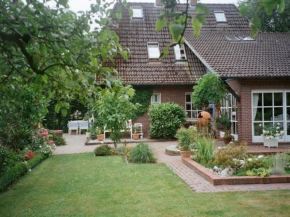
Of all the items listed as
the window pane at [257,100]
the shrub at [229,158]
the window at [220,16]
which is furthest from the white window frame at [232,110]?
the window at [220,16]

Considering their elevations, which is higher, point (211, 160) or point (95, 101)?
point (95, 101)

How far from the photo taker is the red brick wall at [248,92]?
47.9ft

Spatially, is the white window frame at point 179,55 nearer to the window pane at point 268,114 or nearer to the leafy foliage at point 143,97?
the leafy foliage at point 143,97

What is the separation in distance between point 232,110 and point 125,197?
402 inches

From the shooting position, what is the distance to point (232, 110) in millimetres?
16141

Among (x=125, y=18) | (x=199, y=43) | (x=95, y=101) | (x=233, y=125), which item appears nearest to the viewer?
(x=95, y=101)

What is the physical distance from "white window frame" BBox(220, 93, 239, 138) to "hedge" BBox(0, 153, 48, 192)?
8578 millimetres

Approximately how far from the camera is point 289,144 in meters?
14.5

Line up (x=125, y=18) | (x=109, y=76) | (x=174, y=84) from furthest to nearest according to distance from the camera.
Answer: (x=125, y=18), (x=174, y=84), (x=109, y=76)

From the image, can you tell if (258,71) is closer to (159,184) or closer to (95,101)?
(159,184)

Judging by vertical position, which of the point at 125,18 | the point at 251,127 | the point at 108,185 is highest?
the point at 125,18

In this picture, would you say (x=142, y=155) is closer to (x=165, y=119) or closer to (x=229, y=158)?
(x=229, y=158)

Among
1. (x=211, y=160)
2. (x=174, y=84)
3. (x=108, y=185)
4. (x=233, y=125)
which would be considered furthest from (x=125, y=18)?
(x=108, y=185)

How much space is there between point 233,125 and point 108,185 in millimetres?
9227
